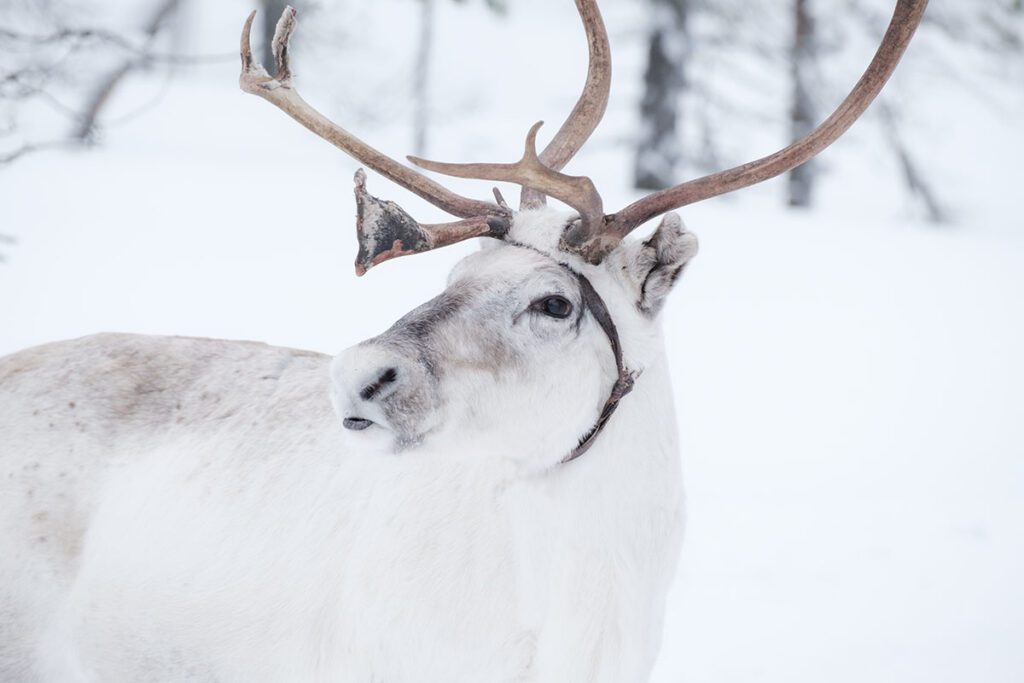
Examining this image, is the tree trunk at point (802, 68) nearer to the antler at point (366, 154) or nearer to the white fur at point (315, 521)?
the antler at point (366, 154)

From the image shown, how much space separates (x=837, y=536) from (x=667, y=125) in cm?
811

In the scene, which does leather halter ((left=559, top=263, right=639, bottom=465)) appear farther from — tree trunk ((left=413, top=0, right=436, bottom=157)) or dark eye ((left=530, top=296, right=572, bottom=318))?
tree trunk ((left=413, top=0, right=436, bottom=157))

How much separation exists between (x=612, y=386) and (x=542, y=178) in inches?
22.4

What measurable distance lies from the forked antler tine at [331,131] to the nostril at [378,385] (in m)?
0.64

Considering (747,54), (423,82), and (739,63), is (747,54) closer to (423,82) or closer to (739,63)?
(739,63)

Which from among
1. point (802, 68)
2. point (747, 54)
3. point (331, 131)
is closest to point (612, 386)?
point (331, 131)

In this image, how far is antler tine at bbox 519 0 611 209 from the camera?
265 centimetres

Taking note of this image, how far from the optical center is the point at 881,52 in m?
2.46

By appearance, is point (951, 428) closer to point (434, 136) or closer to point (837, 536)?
point (837, 536)

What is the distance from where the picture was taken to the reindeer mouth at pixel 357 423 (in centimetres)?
216

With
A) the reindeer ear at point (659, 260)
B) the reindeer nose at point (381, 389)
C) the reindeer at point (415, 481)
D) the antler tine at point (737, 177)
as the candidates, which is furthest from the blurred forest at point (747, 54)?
the reindeer nose at point (381, 389)

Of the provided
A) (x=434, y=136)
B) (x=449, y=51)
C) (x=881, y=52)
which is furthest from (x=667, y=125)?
(x=881, y=52)

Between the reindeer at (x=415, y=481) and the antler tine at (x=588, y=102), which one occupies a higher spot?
the antler tine at (x=588, y=102)

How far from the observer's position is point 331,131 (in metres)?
2.59
